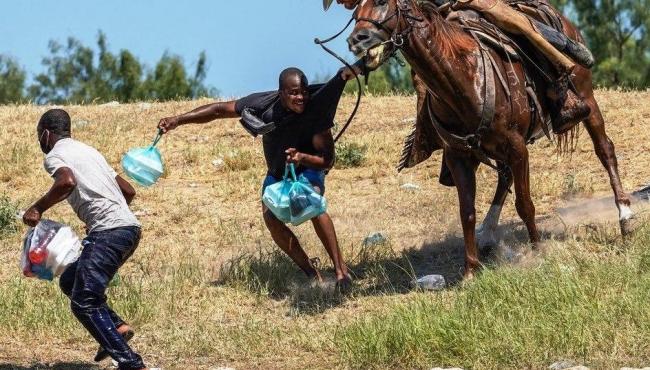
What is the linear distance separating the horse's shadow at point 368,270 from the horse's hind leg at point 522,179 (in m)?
0.30

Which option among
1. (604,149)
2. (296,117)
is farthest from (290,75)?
(604,149)

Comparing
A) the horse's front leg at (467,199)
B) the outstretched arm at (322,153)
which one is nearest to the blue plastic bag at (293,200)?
the outstretched arm at (322,153)

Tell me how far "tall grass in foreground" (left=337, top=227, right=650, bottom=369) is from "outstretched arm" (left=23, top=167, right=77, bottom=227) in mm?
2010

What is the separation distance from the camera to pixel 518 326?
849 centimetres

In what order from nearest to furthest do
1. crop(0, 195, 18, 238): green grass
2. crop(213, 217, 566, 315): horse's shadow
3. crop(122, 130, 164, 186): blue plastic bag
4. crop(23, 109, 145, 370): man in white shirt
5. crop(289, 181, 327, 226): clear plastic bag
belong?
crop(23, 109, 145, 370): man in white shirt < crop(122, 130, 164, 186): blue plastic bag < crop(289, 181, 327, 226): clear plastic bag < crop(213, 217, 566, 315): horse's shadow < crop(0, 195, 18, 238): green grass

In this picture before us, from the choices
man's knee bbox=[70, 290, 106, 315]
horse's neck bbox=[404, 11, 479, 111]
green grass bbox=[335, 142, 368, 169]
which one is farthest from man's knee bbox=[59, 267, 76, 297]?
green grass bbox=[335, 142, 368, 169]

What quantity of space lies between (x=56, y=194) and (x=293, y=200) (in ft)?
7.44

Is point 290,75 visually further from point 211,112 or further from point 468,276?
point 468,276

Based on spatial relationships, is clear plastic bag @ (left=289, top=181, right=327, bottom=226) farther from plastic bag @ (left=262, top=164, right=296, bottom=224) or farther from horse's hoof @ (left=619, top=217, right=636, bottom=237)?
horse's hoof @ (left=619, top=217, right=636, bottom=237)

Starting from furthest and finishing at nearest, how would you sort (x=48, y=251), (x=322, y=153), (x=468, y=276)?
(x=468, y=276), (x=322, y=153), (x=48, y=251)

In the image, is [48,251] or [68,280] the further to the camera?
[68,280]

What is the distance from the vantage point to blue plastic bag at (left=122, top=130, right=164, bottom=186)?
962cm

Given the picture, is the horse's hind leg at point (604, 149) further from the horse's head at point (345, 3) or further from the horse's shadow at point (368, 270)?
the horse's head at point (345, 3)

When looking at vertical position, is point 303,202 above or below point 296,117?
below
